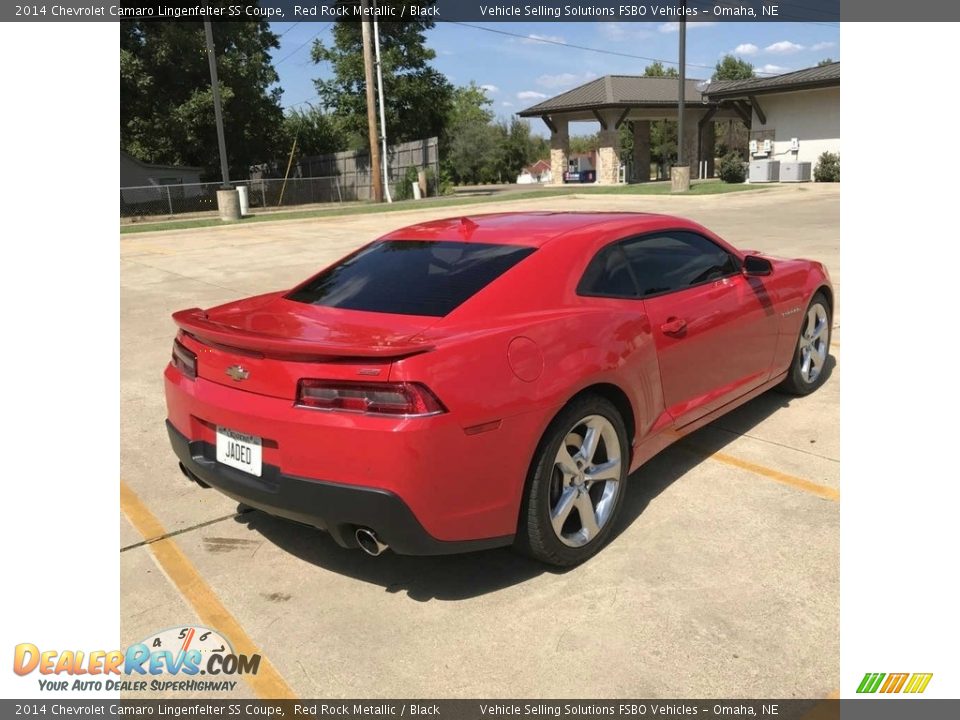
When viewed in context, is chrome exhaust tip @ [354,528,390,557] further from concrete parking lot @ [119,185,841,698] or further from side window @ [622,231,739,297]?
side window @ [622,231,739,297]

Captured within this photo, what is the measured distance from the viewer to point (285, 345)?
9.62 ft

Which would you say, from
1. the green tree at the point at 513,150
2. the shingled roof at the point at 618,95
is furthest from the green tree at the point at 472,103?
the shingled roof at the point at 618,95

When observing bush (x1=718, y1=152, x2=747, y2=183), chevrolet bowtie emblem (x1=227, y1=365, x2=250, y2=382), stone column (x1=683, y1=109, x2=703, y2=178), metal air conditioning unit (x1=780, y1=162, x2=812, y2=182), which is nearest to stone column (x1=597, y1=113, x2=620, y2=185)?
stone column (x1=683, y1=109, x2=703, y2=178)

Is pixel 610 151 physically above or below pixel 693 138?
below

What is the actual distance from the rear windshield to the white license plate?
2.48 feet

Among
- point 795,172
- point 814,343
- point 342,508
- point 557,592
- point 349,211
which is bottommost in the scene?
point 557,592

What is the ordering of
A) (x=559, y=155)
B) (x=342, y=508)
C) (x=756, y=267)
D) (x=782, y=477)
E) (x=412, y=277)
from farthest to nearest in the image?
(x=559, y=155)
(x=756, y=267)
(x=782, y=477)
(x=412, y=277)
(x=342, y=508)

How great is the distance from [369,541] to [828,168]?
3336cm

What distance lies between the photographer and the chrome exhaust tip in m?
2.87

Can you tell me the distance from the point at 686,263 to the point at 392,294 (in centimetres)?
172

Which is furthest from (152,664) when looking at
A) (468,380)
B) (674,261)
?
(674,261)

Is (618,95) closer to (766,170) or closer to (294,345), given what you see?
(766,170)
